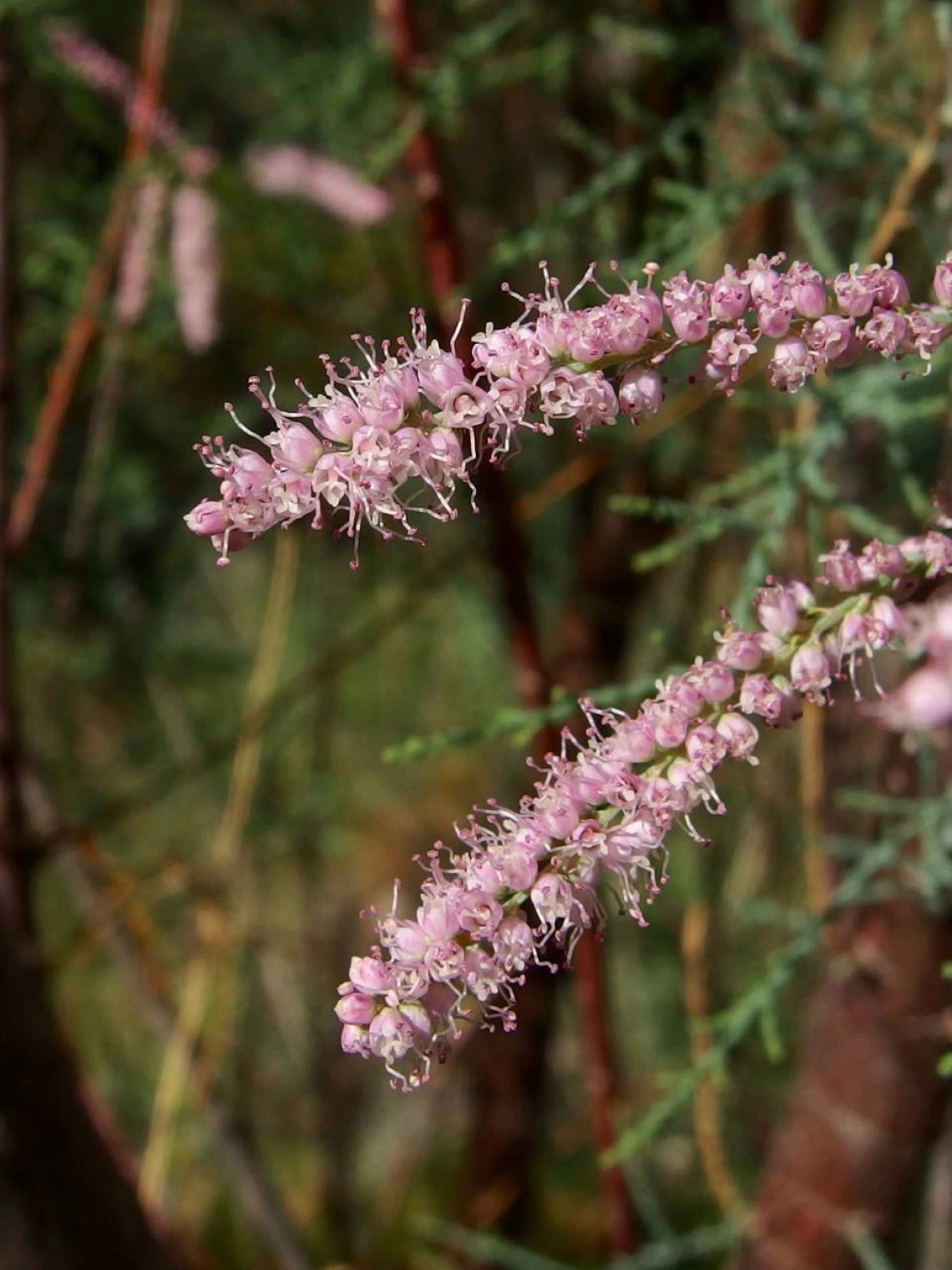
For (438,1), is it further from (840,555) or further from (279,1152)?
(279,1152)

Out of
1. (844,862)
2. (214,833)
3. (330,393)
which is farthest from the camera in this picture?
(214,833)

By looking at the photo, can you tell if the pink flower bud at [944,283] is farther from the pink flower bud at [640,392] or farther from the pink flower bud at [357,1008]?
the pink flower bud at [357,1008]

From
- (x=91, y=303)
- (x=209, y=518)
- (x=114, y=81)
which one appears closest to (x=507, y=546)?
(x=91, y=303)

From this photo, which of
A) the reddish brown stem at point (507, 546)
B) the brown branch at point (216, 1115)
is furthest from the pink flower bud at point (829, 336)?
the brown branch at point (216, 1115)

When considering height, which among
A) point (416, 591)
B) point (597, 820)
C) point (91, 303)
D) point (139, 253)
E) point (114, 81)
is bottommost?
point (597, 820)

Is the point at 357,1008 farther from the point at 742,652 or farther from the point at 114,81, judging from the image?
the point at 114,81

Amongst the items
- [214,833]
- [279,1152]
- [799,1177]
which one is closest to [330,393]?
[799,1177]

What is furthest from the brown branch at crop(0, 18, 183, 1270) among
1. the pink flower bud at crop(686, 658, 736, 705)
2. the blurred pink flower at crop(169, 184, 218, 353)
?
the pink flower bud at crop(686, 658, 736, 705)
